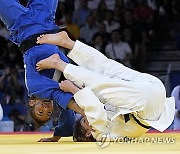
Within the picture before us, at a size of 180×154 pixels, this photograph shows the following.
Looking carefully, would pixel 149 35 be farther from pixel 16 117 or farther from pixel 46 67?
pixel 46 67

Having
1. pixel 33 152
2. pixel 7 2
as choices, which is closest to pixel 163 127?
pixel 33 152

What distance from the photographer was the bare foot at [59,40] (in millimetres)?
4848

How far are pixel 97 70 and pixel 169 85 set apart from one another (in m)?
3.70

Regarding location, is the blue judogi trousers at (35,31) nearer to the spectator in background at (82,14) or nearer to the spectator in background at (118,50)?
the spectator in background at (118,50)

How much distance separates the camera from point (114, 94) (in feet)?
15.3

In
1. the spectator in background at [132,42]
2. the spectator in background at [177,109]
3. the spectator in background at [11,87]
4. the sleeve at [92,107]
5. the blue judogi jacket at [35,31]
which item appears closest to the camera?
the sleeve at [92,107]

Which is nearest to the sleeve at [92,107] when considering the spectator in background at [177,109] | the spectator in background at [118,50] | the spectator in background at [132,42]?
the spectator in background at [177,109]

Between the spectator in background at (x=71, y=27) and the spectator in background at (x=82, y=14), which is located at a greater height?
the spectator in background at (x=82, y=14)

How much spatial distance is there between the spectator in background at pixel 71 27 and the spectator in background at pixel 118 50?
0.59 meters

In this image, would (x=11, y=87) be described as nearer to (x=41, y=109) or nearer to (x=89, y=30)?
(x=89, y=30)

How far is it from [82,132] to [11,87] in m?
3.62

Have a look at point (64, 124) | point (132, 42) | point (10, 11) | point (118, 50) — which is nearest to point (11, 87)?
point (118, 50)

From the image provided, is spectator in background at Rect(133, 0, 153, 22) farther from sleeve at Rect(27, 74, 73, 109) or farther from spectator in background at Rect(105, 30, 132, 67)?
sleeve at Rect(27, 74, 73, 109)

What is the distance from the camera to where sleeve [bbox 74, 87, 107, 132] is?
4.59 meters
